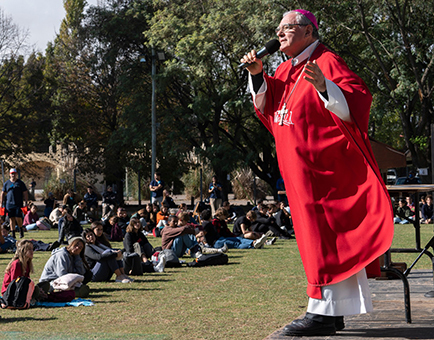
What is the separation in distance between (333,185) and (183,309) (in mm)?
2976

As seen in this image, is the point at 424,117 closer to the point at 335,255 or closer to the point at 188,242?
the point at 188,242

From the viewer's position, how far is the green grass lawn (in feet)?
18.4

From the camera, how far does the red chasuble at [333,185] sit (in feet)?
14.4

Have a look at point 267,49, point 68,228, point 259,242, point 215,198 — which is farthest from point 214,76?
point 267,49

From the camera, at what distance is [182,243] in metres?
12.2

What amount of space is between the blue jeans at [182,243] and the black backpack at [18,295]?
5.11m

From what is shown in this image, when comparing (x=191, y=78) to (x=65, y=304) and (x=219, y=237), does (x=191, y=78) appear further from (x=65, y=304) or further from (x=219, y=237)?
(x=65, y=304)

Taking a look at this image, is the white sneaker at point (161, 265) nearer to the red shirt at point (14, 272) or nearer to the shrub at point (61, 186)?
the red shirt at point (14, 272)

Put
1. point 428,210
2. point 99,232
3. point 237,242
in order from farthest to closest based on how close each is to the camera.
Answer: point 428,210 < point 237,242 < point 99,232

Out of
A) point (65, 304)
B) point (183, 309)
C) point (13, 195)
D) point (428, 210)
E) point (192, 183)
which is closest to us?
point (183, 309)

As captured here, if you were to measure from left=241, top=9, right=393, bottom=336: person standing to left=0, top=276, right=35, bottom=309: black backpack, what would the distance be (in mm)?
3645

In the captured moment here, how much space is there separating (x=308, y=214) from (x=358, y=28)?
20582 mm

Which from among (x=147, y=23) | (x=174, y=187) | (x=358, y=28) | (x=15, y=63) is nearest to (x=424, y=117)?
(x=358, y=28)

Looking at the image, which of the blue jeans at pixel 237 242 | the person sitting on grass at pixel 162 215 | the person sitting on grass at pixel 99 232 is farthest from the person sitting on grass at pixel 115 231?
the person sitting on grass at pixel 99 232
